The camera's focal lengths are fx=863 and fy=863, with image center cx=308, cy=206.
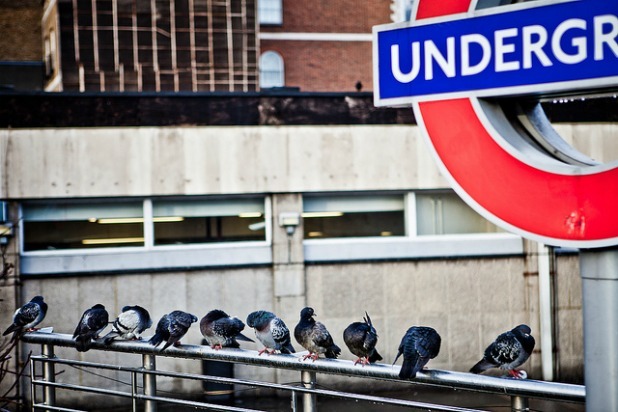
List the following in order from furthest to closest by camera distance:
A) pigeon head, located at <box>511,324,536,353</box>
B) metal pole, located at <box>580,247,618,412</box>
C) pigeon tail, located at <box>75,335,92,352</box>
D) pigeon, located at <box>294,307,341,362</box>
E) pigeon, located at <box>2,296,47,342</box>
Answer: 1. pigeon, located at <box>2,296,47,342</box>
2. pigeon, located at <box>294,307,341,362</box>
3. pigeon head, located at <box>511,324,536,353</box>
4. pigeon tail, located at <box>75,335,92,352</box>
5. metal pole, located at <box>580,247,618,412</box>

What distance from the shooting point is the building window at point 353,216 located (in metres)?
14.0

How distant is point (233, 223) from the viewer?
13.8 m

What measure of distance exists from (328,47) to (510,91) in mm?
34056

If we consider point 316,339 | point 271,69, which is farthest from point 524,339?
point 271,69

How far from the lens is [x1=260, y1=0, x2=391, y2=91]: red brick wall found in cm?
3605

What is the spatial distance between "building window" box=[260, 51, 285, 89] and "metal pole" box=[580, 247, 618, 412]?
110 ft

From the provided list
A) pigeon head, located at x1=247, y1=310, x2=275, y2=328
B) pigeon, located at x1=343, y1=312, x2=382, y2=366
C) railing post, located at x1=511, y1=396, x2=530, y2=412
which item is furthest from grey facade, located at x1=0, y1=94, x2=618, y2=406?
railing post, located at x1=511, y1=396, x2=530, y2=412

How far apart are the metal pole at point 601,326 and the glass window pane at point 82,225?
11.3 meters

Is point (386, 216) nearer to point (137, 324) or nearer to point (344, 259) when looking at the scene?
point (344, 259)

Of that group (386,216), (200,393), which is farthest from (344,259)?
(200,393)

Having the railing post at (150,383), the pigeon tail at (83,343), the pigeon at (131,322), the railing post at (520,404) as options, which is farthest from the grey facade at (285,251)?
the railing post at (520,404)

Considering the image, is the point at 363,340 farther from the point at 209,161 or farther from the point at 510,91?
the point at 209,161

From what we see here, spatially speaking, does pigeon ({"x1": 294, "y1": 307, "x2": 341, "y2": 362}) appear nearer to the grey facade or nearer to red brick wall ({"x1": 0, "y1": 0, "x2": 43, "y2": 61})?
the grey facade

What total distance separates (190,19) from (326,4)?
1148 centimetres
